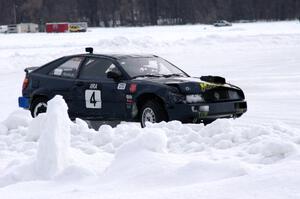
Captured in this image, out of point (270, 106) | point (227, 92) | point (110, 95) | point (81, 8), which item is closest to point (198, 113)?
point (227, 92)

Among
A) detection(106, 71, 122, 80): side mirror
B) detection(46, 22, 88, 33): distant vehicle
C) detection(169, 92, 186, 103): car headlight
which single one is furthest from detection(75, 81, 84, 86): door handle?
detection(46, 22, 88, 33): distant vehicle

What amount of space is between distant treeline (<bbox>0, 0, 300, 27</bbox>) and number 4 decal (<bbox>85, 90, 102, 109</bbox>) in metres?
103

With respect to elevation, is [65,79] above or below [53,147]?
above

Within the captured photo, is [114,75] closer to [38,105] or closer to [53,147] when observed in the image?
[38,105]

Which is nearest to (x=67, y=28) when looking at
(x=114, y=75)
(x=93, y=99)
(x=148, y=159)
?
(x=93, y=99)

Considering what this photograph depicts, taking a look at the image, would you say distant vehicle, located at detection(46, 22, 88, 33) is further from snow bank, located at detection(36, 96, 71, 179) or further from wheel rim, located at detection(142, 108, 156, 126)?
snow bank, located at detection(36, 96, 71, 179)

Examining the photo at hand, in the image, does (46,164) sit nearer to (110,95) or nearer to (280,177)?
(280,177)

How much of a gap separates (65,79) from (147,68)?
1.50 metres

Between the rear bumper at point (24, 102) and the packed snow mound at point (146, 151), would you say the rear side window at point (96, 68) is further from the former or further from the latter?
the packed snow mound at point (146, 151)

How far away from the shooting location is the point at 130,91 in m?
9.77

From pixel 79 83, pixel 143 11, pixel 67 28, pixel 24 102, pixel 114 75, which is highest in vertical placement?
pixel 143 11

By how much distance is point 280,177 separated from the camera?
493cm

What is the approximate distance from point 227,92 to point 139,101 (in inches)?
54.6

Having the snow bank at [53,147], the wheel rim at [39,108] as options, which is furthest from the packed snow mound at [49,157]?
the wheel rim at [39,108]
